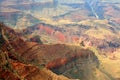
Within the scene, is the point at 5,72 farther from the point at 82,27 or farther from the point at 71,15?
the point at 71,15

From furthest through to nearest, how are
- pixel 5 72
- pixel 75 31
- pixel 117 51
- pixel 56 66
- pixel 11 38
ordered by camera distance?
pixel 75 31 → pixel 117 51 → pixel 56 66 → pixel 11 38 → pixel 5 72

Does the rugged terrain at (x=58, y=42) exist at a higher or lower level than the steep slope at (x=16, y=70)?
lower

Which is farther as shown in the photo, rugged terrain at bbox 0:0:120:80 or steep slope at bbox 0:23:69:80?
rugged terrain at bbox 0:0:120:80

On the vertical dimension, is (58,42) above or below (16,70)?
below

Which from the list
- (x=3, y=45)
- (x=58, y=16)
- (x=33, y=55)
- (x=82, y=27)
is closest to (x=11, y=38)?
(x=33, y=55)

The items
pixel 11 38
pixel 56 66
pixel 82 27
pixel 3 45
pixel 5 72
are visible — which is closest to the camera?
pixel 5 72

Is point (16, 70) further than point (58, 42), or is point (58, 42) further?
point (58, 42)

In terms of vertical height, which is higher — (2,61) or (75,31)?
(2,61)

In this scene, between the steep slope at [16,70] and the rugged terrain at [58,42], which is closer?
the steep slope at [16,70]

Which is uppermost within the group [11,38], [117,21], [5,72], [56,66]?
[5,72]

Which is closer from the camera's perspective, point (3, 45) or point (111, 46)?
point (3, 45)

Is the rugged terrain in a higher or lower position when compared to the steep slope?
lower
